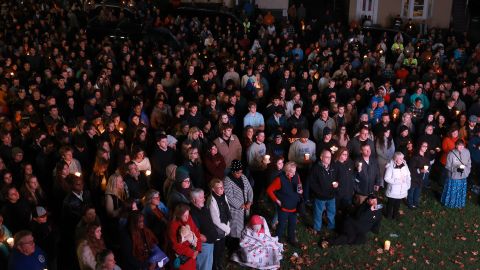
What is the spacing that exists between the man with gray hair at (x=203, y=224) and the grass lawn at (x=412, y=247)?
3.40 feet

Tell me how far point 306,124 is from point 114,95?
4550 millimetres

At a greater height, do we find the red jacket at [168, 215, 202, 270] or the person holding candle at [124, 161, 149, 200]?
the person holding candle at [124, 161, 149, 200]

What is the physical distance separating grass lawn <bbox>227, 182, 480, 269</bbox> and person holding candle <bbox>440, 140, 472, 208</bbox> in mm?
205

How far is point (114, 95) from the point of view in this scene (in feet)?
42.2

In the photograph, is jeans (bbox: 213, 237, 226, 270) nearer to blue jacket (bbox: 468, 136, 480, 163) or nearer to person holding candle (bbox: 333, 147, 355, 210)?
person holding candle (bbox: 333, 147, 355, 210)

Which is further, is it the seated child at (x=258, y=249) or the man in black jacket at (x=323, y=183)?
the man in black jacket at (x=323, y=183)

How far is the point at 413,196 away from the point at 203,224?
16.8ft

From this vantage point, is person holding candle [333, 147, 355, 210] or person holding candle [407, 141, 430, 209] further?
person holding candle [407, 141, 430, 209]

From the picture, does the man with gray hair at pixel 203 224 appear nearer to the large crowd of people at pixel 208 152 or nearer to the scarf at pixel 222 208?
the large crowd of people at pixel 208 152

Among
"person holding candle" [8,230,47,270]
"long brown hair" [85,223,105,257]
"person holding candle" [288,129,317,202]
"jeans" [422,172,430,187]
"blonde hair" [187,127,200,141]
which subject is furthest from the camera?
"jeans" [422,172,430,187]

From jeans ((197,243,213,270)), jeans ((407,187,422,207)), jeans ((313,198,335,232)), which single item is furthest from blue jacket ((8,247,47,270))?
jeans ((407,187,422,207))

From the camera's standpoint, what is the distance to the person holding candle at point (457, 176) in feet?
34.8

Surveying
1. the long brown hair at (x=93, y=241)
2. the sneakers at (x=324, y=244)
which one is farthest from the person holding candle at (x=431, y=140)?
the long brown hair at (x=93, y=241)

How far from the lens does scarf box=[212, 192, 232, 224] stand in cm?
798
